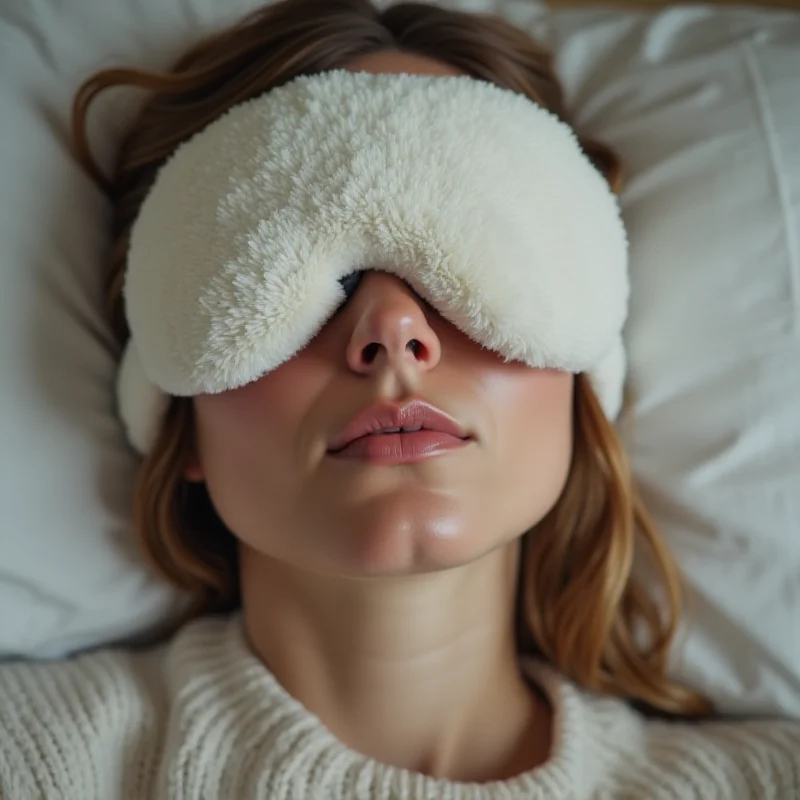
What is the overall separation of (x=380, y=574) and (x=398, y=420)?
0.12 meters

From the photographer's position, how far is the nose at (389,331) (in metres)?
0.69

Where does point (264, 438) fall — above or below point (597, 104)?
below

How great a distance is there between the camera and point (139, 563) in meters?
0.94

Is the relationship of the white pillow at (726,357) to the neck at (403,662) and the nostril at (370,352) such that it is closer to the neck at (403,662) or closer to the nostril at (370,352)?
the neck at (403,662)

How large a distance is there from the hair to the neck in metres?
0.10

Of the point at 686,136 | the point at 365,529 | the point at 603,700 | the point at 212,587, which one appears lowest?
the point at 603,700

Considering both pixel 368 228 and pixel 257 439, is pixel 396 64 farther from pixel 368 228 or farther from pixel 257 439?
pixel 257 439

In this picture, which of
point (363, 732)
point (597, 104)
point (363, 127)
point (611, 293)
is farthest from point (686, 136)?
point (363, 732)

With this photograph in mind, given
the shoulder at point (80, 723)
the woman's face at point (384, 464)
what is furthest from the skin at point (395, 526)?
the shoulder at point (80, 723)

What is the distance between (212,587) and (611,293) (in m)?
0.53

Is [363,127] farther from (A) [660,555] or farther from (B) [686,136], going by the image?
(A) [660,555]

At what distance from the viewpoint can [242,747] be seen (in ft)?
2.69

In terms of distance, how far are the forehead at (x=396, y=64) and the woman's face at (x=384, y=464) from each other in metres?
0.21

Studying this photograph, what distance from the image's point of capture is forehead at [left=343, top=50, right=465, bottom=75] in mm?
806
